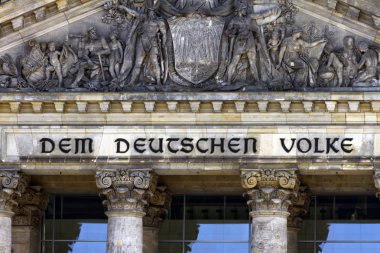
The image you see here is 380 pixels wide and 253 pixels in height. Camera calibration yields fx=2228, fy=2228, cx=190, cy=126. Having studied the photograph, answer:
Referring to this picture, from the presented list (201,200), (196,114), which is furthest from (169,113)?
(201,200)

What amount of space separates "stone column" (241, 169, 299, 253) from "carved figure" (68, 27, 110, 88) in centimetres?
507

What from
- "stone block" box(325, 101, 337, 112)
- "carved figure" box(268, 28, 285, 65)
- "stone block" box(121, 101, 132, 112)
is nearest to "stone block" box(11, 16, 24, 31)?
"stone block" box(121, 101, 132, 112)

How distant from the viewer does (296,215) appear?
63.8 m

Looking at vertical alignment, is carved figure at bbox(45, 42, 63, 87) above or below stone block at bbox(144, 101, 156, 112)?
above

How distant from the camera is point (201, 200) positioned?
65.6 meters

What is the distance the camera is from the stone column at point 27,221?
64.1 meters

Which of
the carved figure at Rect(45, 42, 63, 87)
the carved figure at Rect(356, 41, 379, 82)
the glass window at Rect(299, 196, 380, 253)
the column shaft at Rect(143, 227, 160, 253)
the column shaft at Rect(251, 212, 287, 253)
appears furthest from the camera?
the glass window at Rect(299, 196, 380, 253)

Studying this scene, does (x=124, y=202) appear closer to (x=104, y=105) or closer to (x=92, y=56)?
(x=104, y=105)

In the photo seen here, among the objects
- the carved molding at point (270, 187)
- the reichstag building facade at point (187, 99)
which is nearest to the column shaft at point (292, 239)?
the reichstag building facade at point (187, 99)

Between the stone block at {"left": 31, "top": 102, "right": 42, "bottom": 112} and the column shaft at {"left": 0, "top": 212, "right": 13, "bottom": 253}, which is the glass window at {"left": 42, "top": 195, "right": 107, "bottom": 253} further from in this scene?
the stone block at {"left": 31, "top": 102, "right": 42, "bottom": 112}

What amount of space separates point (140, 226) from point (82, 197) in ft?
16.1

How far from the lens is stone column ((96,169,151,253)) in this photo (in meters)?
61.1

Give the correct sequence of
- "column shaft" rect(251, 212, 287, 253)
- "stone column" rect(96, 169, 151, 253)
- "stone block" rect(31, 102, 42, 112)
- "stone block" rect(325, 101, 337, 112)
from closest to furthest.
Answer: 1. "stone block" rect(325, 101, 337, 112)
2. "column shaft" rect(251, 212, 287, 253)
3. "stone column" rect(96, 169, 151, 253)
4. "stone block" rect(31, 102, 42, 112)

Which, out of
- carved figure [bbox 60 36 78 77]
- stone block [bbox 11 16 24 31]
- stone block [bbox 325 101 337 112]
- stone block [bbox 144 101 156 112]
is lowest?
stone block [bbox 325 101 337 112]
